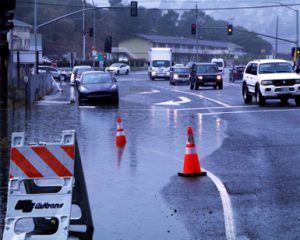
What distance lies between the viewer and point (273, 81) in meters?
30.6

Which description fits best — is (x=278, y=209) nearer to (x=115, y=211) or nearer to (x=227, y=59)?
(x=115, y=211)

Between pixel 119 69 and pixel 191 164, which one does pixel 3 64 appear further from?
pixel 119 69

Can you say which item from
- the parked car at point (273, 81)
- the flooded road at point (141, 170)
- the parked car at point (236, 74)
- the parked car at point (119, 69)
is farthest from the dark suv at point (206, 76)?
the parked car at point (119, 69)

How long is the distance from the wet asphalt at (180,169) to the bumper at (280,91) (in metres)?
2.29

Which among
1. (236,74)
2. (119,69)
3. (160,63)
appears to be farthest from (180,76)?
(119,69)

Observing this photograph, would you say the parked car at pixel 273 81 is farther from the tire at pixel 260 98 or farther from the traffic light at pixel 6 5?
the traffic light at pixel 6 5

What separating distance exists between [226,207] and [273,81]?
2063 centimetres

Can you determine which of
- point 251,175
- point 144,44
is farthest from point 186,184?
point 144,44

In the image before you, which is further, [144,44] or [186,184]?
[144,44]

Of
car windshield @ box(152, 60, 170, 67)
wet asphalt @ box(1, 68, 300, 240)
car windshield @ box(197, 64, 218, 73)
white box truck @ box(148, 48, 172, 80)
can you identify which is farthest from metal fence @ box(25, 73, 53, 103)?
white box truck @ box(148, 48, 172, 80)

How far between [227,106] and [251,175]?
19143 mm

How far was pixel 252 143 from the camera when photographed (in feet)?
60.1

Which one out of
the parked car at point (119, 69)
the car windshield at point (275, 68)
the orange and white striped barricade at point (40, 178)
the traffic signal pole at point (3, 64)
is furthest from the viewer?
the parked car at point (119, 69)

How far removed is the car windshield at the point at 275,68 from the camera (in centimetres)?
3194
